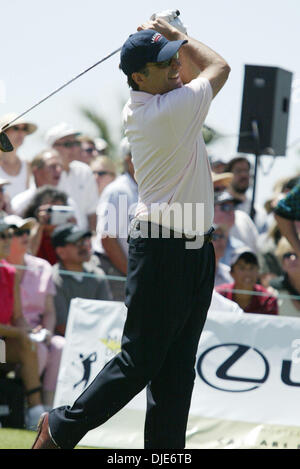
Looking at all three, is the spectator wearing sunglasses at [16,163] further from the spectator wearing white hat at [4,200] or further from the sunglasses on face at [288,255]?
the sunglasses on face at [288,255]

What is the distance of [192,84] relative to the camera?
4.49 metres

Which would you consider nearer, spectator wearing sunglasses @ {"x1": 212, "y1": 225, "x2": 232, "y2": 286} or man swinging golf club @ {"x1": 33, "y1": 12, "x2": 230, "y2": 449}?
man swinging golf club @ {"x1": 33, "y1": 12, "x2": 230, "y2": 449}

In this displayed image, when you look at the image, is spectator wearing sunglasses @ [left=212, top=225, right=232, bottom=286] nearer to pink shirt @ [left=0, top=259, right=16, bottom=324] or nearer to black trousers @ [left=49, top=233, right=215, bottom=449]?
pink shirt @ [left=0, top=259, right=16, bottom=324]

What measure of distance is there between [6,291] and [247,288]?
6.62 feet

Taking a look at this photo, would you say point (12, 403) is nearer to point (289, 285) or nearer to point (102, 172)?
point (289, 285)

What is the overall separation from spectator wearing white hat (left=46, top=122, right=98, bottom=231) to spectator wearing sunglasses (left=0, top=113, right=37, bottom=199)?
37 centimetres

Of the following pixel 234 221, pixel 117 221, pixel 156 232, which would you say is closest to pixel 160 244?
pixel 156 232

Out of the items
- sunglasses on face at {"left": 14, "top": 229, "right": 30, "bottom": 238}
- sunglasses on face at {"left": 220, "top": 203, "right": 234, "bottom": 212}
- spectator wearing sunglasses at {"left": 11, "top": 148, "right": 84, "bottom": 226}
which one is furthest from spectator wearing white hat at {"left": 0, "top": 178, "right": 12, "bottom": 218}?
sunglasses on face at {"left": 220, "top": 203, "right": 234, "bottom": 212}

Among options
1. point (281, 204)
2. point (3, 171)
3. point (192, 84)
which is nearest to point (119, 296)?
point (281, 204)

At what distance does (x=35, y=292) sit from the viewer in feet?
25.7

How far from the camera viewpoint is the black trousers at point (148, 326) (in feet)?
14.9

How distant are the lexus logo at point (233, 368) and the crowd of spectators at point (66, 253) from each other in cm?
89

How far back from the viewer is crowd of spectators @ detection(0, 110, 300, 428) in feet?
24.6
